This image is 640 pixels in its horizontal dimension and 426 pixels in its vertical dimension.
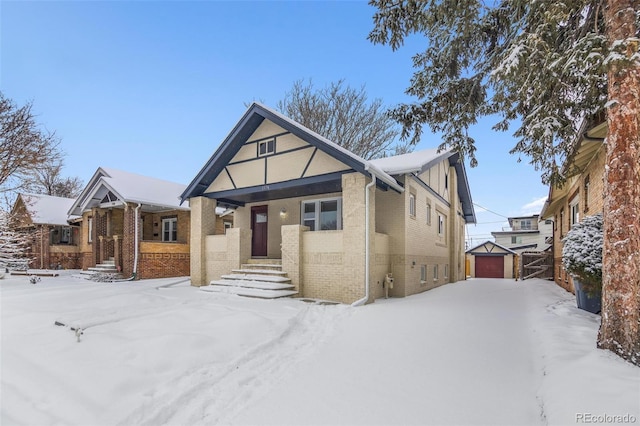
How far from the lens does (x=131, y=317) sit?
663 centimetres

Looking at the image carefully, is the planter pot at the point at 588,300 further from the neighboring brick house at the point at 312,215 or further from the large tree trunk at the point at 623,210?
the neighboring brick house at the point at 312,215

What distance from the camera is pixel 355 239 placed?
9539 millimetres

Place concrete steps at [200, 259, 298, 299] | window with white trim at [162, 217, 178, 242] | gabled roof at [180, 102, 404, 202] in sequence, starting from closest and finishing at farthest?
gabled roof at [180, 102, 404, 202], concrete steps at [200, 259, 298, 299], window with white trim at [162, 217, 178, 242]

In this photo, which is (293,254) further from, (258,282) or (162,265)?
(162,265)

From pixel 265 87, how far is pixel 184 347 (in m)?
22.0

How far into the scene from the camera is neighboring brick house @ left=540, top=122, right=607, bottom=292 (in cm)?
710

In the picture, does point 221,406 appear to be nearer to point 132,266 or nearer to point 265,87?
point 132,266

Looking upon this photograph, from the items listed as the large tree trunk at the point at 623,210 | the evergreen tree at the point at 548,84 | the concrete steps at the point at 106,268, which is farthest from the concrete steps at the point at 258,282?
the concrete steps at the point at 106,268

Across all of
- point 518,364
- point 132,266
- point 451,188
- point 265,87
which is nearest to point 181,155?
point 265,87

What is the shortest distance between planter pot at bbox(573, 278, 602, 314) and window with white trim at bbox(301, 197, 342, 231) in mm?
7343
